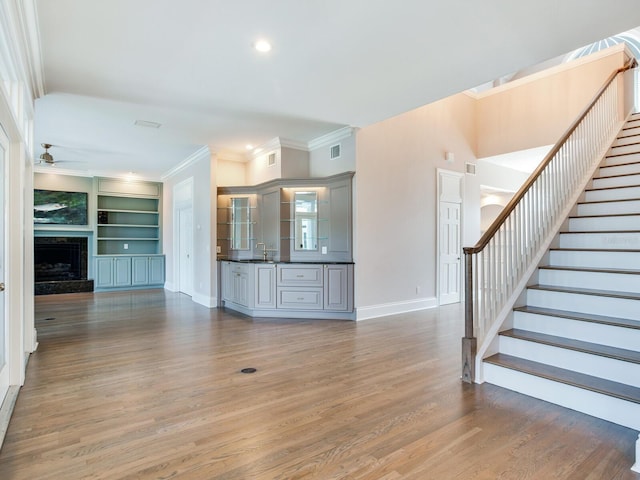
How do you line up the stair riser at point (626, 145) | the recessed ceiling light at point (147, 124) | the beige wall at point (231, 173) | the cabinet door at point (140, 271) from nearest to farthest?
the stair riser at point (626, 145)
the recessed ceiling light at point (147, 124)
the beige wall at point (231, 173)
the cabinet door at point (140, 271)

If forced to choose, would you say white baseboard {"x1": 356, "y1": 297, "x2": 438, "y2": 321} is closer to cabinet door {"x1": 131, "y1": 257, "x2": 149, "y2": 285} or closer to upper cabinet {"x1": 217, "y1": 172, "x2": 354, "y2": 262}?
upper cabinet {"x1": 217, "y1": 172, "x2": 354, "y2": 262}

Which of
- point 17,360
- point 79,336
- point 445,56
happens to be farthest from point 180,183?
point 445,56

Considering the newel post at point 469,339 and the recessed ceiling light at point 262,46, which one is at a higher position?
the recessed ceiling light at point 262,46

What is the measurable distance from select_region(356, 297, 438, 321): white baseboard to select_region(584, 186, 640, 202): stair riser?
2.89 meters

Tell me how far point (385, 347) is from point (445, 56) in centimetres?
301

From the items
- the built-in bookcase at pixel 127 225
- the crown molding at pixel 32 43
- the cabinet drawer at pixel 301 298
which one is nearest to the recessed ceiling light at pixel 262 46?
the crown molding at pixel 32 43

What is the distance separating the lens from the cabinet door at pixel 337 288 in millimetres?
5500

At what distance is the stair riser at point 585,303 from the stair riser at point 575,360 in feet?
1.79

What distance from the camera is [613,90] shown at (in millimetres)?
5316

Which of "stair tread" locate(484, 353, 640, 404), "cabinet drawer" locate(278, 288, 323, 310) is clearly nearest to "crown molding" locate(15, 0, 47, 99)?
"cabinet drawer" locate(278, 288, 323, 310)

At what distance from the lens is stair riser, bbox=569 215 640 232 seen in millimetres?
3694

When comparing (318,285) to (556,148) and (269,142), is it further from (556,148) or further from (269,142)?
(556,148)

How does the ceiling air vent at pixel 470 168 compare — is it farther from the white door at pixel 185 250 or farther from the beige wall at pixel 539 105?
the white door at pixel 185 250

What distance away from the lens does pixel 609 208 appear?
400 centimetres
